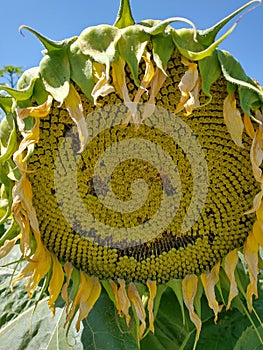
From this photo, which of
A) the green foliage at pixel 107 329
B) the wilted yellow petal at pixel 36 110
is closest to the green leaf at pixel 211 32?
the wilted yellow petal at pixel 36 110

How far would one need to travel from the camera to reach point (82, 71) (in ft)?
5.00

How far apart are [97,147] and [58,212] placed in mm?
207

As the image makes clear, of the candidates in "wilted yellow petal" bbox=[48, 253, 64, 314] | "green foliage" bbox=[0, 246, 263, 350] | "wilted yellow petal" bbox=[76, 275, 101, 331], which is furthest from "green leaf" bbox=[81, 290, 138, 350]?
"wilted yellow petal" bbox=[48, 253, 64, 314]

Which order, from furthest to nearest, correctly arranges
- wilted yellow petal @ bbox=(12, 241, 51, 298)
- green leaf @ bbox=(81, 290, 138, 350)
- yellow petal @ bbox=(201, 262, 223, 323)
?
green leaf @ bbox=(81, 290, 138, 350), yellow petal @ bbox=(201, 262, 223, 323), wilted yellow petal @ bbox=(12, 241, 51, 298)

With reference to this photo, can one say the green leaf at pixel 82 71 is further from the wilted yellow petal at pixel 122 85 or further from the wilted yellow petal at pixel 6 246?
the wilted yellow petal at pixel 6 246

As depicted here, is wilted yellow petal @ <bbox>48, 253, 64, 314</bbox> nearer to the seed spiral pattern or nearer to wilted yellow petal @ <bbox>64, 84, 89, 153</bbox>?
the seed spiral pattern

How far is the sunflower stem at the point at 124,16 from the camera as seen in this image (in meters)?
1.58

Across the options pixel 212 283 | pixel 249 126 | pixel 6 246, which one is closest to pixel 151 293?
pixel 212 283

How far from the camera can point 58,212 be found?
1.75 m

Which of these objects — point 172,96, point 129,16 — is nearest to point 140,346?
point 172,96

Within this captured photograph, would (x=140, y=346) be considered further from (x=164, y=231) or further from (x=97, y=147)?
(x=97, y=147)

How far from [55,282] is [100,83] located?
0.58 meters

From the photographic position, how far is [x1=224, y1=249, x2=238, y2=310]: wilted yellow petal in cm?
176

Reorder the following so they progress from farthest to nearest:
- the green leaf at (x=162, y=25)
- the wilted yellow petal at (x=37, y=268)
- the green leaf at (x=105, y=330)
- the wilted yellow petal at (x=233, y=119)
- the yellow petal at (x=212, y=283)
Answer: the green leaf at (x=105, y=330) → the yellow petal at (x=212, y=283) → the wilted yellow petal at (x=37, y=268) → the wilted yellow petal at (x=233, y=119) → the green leaf at (x=162, y=25)
